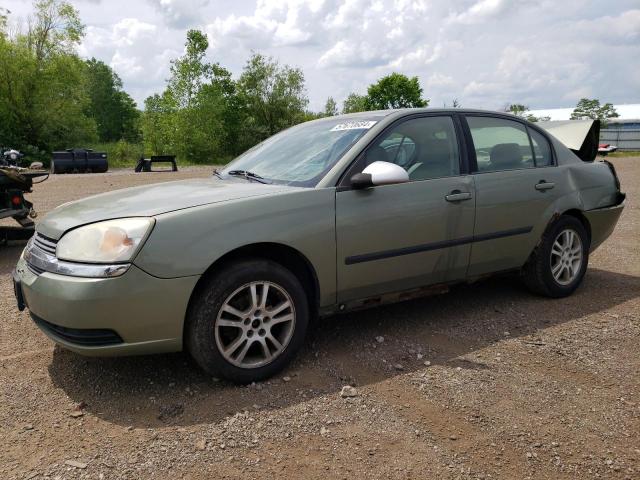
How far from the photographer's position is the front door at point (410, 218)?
3.46 m

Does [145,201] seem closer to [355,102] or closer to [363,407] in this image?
[363,407]

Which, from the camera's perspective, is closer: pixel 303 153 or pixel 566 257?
pixel 303 153

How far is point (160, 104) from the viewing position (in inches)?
1857

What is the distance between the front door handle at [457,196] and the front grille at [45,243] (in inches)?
100

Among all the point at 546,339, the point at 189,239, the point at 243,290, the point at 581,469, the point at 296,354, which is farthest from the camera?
the point at 546,339

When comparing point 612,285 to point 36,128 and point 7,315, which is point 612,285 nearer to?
point 7,315

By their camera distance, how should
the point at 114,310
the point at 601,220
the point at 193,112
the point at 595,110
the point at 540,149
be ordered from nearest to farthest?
the point at 114,310 → the point at 540,149 → the point at 601,220 → the point at 193,112 → the point at 595,110

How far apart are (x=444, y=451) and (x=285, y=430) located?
2.55ft

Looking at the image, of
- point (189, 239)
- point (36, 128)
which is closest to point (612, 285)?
point (189, 239)

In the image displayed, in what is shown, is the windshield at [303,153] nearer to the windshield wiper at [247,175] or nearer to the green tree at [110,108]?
the windshield wiper at [247,175]

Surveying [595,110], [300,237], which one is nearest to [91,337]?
[300,237]

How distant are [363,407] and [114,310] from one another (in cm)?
141

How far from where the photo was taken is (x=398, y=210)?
3605 millimetres

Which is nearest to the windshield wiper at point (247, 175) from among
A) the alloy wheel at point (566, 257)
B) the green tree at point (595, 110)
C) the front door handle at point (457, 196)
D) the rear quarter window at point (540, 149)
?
the front door handle at point (457, 196)
